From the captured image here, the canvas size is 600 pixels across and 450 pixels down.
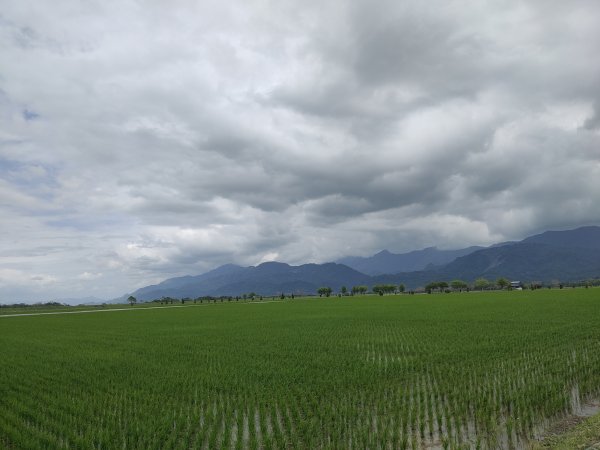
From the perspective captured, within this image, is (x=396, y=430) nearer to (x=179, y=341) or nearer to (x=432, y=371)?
(x=432, y=371)

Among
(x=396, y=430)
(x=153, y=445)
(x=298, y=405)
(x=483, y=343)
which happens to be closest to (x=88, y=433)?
(x=153, y=445)

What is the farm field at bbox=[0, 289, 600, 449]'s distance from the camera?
8695mm

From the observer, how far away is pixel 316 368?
1491 cm

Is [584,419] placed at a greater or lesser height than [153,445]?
lesser

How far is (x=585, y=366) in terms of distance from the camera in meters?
13.6

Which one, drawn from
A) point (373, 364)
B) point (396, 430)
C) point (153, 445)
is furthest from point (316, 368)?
point (153, 445)

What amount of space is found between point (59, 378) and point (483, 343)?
1826cm

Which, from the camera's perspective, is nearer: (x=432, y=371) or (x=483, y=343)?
(x=432, y=371)

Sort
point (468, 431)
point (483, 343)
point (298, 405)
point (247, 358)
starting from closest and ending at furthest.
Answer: point (468, 431), point (298, 405), point (247, 358), point (483, 343)

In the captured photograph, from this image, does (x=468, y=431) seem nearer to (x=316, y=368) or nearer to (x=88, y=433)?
(x=316, y=368)

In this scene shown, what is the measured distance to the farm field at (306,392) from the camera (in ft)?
28.5

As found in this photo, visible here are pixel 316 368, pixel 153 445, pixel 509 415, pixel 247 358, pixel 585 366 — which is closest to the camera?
pixel 153 445

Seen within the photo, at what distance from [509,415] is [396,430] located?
3.00 metres

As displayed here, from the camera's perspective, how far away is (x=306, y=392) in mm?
11641
